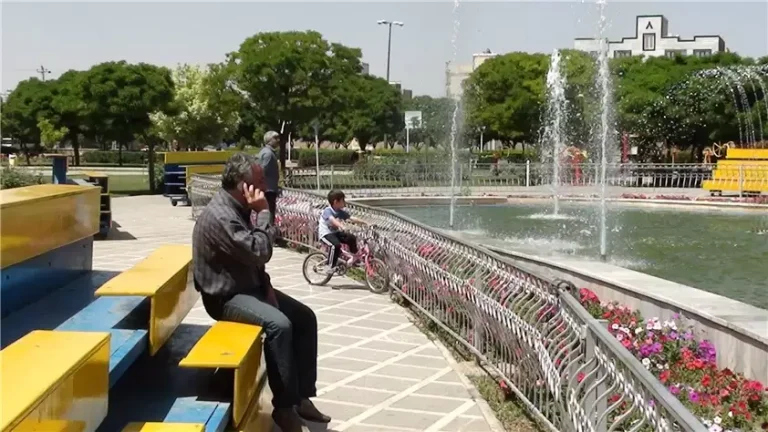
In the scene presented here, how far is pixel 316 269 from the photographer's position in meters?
10.0

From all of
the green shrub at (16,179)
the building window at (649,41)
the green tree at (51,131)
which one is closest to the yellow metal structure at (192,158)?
the green shrub at (16,179)

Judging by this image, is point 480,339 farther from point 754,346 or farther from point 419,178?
point 419,178

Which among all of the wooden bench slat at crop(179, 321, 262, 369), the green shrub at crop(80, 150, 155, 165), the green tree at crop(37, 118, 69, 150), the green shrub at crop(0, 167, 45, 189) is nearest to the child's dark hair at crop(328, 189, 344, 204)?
the wooden bench slat at crop(179, 321, 262, 369)

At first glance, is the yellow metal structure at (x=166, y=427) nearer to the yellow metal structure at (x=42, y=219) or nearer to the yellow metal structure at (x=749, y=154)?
the yellow metal structure at (x=42, y=219)

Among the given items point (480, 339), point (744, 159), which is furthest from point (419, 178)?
point (480, 339)

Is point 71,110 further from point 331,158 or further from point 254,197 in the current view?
point 254,197

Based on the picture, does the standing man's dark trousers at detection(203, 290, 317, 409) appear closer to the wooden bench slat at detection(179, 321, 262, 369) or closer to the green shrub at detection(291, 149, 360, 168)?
the wooden bench slat at detection(179, 321, 262, 369)

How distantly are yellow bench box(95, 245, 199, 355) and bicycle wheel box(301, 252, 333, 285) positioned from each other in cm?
487

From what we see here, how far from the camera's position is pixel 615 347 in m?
3.42

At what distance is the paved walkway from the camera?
5.40 m

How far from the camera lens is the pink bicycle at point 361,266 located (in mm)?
9516

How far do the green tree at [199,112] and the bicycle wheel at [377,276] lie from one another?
77.3 feet

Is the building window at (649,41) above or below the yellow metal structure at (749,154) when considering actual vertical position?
above

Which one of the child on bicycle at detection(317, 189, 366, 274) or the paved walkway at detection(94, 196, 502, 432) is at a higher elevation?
the child on bicycle at detection(317, 189, 366, 274)
